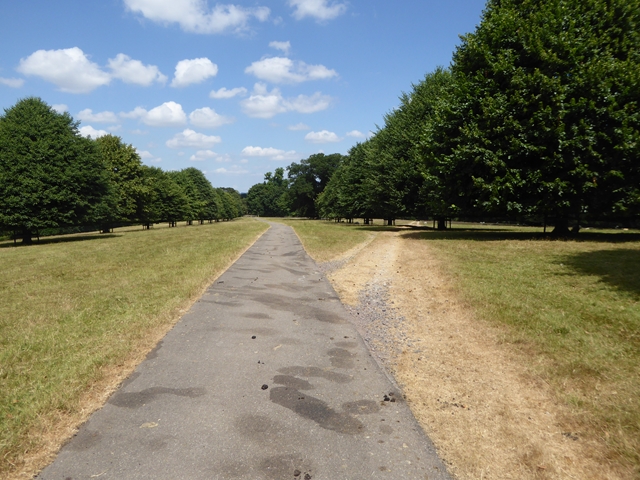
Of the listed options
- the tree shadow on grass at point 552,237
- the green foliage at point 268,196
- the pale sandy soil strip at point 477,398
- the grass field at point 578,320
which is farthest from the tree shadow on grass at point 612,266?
the green foliage at point 268,196

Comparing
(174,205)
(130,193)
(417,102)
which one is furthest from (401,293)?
(174,205)

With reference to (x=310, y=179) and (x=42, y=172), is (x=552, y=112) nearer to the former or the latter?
(x=42, y=172)

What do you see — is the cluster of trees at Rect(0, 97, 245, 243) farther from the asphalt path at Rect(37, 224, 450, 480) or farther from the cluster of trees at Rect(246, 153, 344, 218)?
the cluster of trees at Rect(246, 153, 344, 218)

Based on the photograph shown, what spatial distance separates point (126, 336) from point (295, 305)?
3762mm

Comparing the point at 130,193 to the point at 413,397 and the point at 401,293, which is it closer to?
the point at 401,293

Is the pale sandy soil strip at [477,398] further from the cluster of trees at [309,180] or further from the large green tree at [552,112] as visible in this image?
the cluster of trees at [309,180]

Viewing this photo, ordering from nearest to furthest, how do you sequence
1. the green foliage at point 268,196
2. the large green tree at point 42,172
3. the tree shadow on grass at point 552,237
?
the tree shadow on grass at point 552,237
the large green tree at point 42,172
the green foliage at point 268,196

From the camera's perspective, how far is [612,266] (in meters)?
11.8

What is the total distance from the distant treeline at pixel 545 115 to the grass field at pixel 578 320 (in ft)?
20.0

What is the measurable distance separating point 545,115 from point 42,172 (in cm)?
3515

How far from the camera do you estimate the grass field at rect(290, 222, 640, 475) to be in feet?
14.3

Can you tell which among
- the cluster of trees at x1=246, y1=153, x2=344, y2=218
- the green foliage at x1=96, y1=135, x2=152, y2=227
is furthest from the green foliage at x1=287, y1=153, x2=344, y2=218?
the green foliage at x1=96, y1=135, x2=152, y2=227

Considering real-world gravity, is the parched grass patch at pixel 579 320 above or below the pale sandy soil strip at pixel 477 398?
above

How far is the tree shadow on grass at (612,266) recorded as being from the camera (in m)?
9.63
